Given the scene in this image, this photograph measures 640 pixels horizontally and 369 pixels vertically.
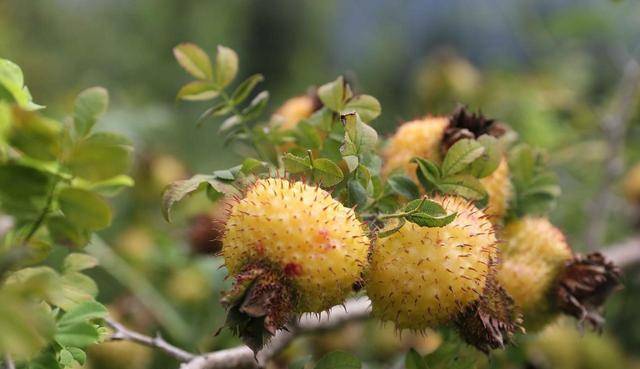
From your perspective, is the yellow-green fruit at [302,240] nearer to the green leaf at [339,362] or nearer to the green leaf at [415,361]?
the green leaf at [339,362]

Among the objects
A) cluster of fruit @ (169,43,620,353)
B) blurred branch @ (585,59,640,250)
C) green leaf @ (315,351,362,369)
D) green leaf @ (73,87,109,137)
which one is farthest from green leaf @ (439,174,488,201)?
blurred branch @ (585,59,640,250)

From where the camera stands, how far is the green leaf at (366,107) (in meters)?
1.34

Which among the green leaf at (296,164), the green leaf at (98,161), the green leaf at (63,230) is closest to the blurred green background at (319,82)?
the green leaf at (296,164)

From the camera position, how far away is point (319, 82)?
428 cm

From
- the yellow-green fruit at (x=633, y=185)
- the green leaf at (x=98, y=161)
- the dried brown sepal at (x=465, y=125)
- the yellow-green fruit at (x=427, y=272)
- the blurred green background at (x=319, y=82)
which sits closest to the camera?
the green leaf at (x=98, y=161)

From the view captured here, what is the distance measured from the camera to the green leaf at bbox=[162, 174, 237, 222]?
3.72 feet

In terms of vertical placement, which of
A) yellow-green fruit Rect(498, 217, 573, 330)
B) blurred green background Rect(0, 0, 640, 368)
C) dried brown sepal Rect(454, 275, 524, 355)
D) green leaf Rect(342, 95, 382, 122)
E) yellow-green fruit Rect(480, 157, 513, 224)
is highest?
green leaf Rect(342, 95, 382, 122)

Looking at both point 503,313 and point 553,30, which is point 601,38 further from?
point 503,313

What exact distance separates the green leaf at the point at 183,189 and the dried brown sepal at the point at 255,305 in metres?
0.16

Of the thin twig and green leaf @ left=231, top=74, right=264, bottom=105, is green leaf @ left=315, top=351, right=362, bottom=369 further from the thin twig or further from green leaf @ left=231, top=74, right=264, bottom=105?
green leaf @ left=231, top=74, right=264, bottom=105

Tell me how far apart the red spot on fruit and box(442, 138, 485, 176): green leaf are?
0.36 meters

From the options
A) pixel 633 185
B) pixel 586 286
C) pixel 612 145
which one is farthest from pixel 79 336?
pixel 633 185

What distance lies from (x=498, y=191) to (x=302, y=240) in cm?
51

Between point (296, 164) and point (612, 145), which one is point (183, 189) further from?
point (612, 145)
